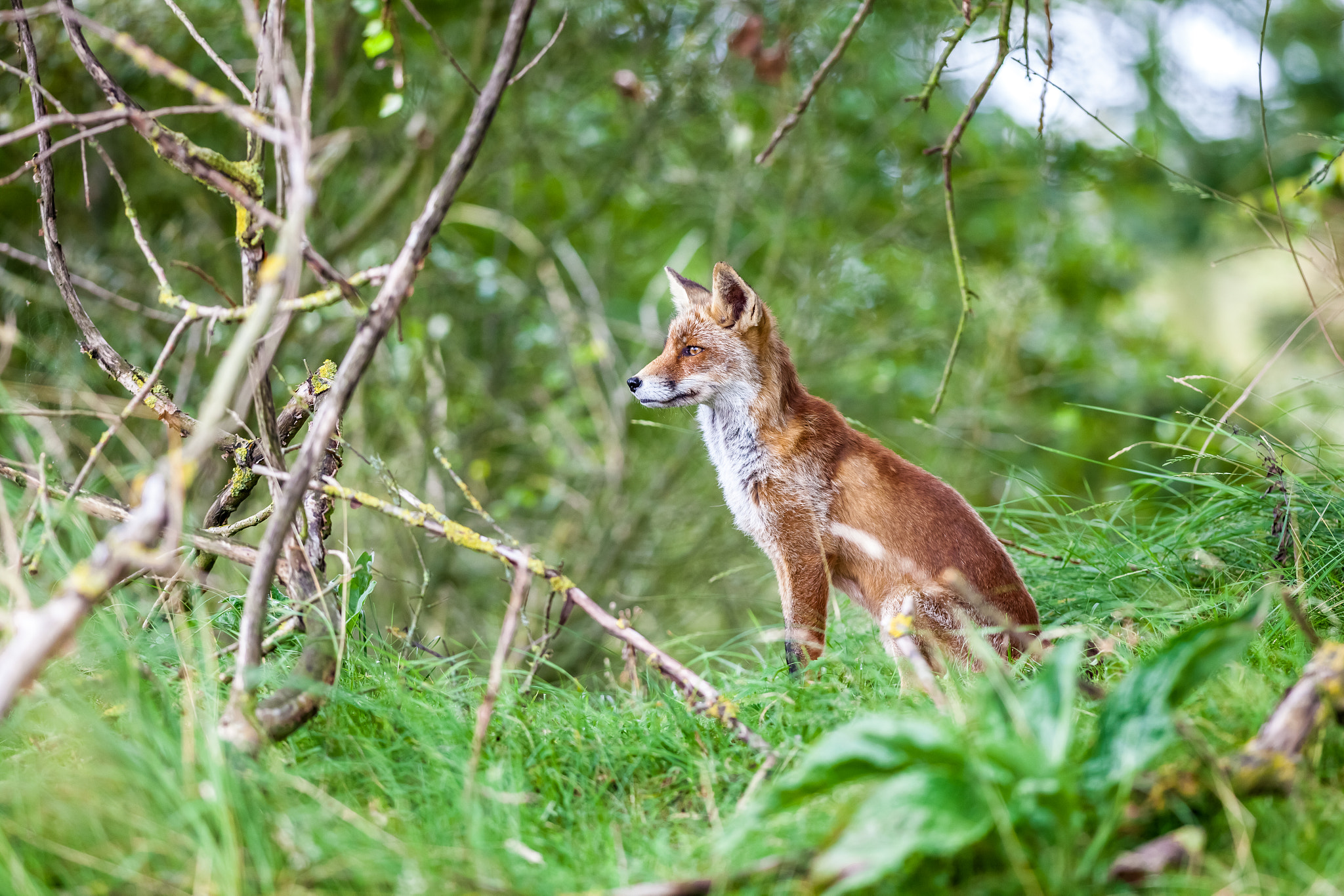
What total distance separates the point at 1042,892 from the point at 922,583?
8.10ft

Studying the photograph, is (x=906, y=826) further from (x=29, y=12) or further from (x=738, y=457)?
(x=738, y=457)

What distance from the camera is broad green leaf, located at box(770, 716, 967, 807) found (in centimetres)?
188

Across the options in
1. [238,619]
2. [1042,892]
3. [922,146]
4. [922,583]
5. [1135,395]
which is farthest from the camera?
[1135,395]

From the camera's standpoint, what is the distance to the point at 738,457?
503 cm

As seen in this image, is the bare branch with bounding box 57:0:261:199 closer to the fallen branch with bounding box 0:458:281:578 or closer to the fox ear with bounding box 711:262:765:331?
the fallen branch with bounding box 0:458:281:578

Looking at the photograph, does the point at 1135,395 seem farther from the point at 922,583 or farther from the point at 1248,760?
the point at 1248,760

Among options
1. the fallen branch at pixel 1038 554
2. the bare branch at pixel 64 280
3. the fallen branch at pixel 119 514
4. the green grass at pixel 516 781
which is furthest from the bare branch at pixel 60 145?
the fallen branch at pixel 1038 554

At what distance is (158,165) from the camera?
8.43m

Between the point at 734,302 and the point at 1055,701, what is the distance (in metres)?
3.43

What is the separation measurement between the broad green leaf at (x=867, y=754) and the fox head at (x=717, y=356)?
3.16 metres

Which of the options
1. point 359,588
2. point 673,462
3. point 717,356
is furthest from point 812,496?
point 673,462

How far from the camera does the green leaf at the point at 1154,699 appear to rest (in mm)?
2020

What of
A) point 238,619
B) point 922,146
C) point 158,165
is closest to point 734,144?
point 922,146

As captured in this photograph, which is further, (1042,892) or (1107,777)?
(1107,777)
